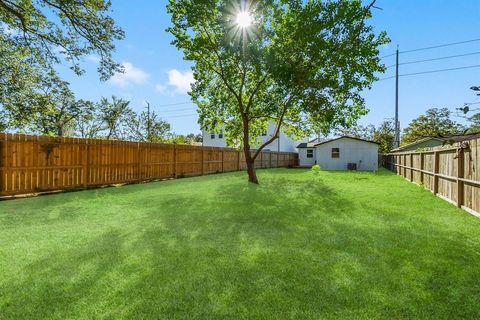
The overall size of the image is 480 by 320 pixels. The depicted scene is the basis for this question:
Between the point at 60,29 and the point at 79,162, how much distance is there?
673cm

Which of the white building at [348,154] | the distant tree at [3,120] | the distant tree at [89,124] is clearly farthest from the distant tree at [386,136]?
the distant tree at [3,120]

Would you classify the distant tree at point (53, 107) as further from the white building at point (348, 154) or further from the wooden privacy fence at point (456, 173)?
the white building at point (348, 154)

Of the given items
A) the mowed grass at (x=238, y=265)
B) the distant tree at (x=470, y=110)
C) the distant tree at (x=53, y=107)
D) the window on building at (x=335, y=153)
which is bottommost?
the mowed grass at (x=238, y=265)

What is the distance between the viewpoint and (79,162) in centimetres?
959

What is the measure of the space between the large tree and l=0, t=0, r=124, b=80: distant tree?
331 cm

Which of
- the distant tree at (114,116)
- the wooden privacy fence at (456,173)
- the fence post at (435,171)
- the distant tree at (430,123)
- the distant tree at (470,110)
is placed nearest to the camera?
the distant tree at (470,110)

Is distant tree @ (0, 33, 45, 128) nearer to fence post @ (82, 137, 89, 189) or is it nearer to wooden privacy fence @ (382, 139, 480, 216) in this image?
fence post @ (82, 137, 89, 189)

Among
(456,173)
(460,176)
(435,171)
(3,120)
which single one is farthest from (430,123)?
(3,120)

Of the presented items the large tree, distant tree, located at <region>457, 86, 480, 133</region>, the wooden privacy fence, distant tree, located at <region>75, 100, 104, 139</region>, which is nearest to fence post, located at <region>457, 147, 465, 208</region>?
the wooden privacy fence

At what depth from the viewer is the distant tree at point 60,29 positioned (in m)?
11.1

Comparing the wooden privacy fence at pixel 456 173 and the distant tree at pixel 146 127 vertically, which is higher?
the distant tree at pixel 146 127

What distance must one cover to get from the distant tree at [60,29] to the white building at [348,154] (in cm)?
2082

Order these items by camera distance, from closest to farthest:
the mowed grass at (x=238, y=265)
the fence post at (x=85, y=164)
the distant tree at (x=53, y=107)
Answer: the mowed grass at (x=238, y=265) < the fence post at (x=85, y=164) < the distant tree at (x=53, y=107)

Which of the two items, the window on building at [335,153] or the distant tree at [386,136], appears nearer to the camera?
the window on building at [335,153]
